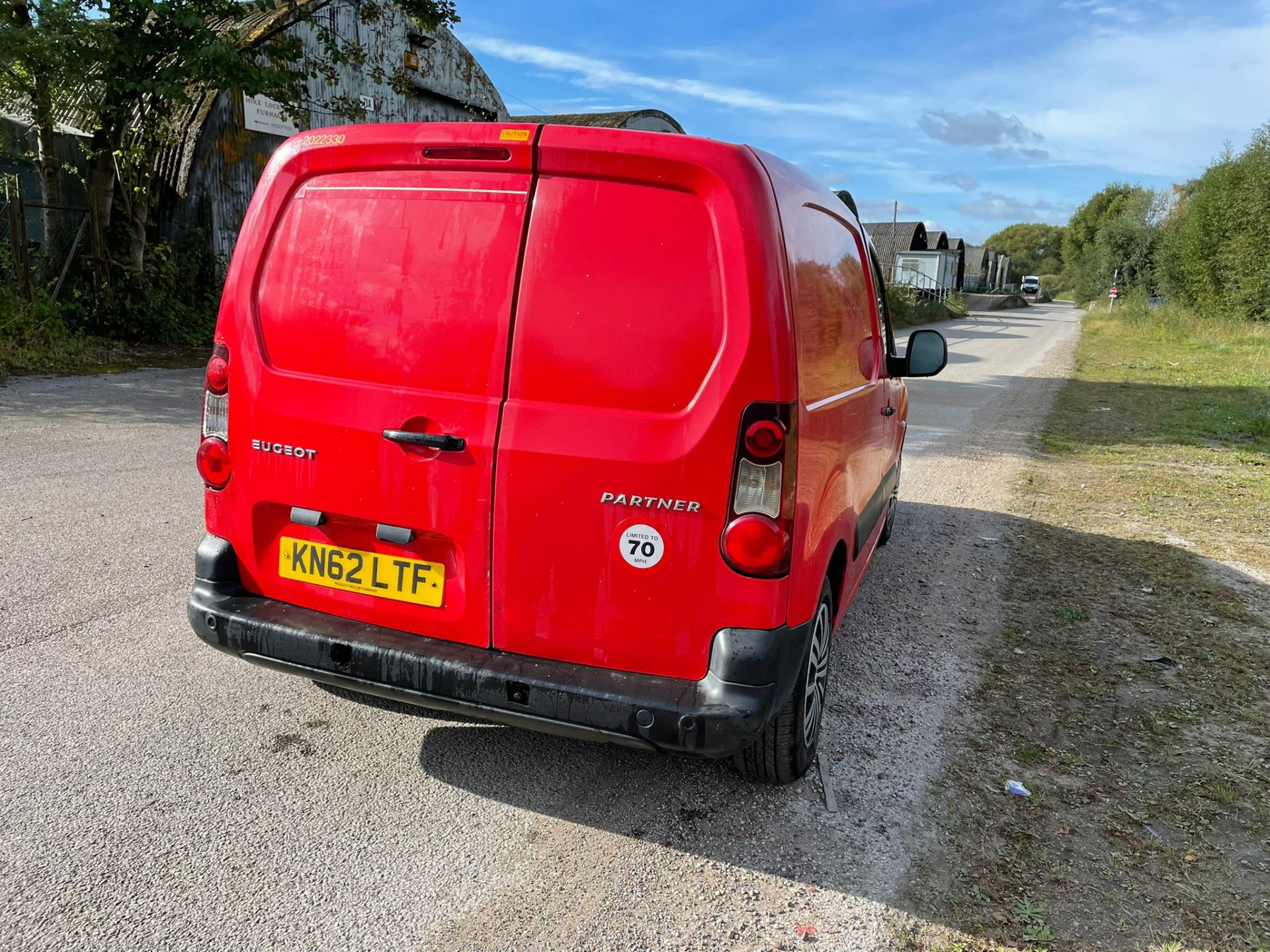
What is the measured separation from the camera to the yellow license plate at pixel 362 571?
9.14 feet

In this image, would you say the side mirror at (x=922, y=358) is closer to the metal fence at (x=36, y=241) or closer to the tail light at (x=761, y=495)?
the tail light at (x=761, y=495)

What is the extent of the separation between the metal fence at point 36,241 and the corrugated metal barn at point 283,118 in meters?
1.81

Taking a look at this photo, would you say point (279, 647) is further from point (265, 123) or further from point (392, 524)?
point (265, 123)

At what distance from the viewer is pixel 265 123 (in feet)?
51.3

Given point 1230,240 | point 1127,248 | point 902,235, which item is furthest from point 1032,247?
point 1230,240

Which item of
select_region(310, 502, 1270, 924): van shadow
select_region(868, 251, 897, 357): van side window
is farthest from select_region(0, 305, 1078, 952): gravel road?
select_region(868, 251, 897, 357): van side window

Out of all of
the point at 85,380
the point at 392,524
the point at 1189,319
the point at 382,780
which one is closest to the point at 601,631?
the point at 392,524

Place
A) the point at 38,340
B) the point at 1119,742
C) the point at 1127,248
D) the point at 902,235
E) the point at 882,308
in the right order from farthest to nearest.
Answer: the point at 902,235, the point at 1127,248, the point at 38,340, the point at 882,308, the point at 1119,742

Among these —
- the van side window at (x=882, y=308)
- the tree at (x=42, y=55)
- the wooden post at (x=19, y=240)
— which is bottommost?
the van side window at (x=882, y=308)

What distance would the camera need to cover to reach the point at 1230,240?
36469 millimetres

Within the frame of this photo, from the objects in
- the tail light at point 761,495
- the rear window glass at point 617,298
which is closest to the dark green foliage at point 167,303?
the rear window glass at point 617,298

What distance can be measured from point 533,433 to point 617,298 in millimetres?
455

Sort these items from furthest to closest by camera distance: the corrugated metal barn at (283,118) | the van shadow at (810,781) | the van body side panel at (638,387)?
the corrugated metal barn at (283,118) < the van shadow at (810,781) < the van body side panel at (638,387)

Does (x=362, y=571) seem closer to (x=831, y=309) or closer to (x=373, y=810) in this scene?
(x=373, y=810)
